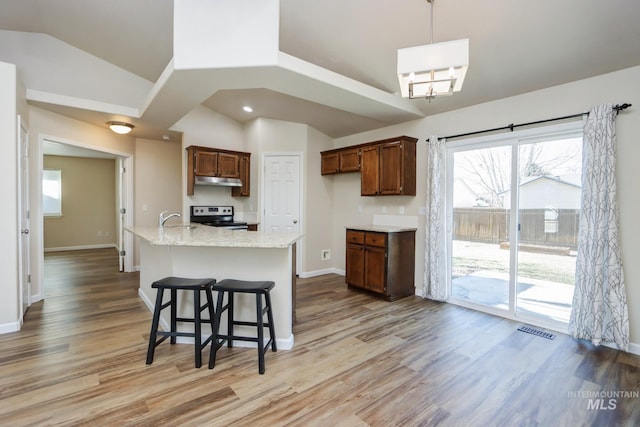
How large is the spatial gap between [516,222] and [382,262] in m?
1.59

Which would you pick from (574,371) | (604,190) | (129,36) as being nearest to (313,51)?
(129,36)

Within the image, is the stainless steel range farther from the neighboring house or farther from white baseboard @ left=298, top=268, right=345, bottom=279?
the neighboring house

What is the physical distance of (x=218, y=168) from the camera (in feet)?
16.8

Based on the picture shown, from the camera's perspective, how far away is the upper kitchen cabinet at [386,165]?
4.09m

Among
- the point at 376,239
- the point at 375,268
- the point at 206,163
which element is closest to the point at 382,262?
Result: the point at 375,268

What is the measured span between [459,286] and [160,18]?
4.63 metres

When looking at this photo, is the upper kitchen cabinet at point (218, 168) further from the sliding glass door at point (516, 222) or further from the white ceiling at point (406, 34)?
the sliding glass door at point (516, 222)

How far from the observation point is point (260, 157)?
528 centimetres

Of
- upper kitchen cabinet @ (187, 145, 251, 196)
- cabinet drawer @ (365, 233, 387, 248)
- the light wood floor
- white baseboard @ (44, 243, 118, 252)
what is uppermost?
upper kitchen cabinet @ (187, 145, 251, 196)

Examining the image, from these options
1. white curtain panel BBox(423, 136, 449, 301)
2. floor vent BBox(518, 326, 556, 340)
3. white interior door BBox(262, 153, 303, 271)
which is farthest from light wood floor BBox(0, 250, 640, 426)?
white interior door BBox(262, 153, 303, 271)

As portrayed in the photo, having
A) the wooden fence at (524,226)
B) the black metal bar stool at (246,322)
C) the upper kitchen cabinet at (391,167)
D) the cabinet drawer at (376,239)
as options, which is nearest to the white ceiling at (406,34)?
the upper kitchen cabinet at (391,167)

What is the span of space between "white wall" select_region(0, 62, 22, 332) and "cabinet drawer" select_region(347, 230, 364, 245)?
3.71 meters

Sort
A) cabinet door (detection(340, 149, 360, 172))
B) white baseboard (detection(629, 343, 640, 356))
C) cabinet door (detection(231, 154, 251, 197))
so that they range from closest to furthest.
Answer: white baseboard (detection(629, 343, 640, 356)) < cabinet door (detection(340, 149, 360, 172)) < cabinet door (detection(231, 154, 251, 197))

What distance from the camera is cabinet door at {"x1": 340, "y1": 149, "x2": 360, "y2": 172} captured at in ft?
15.4
